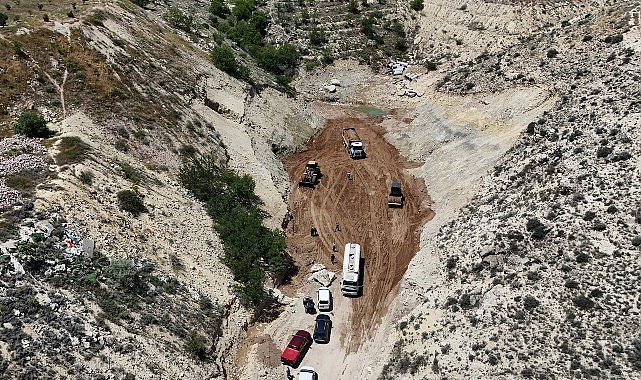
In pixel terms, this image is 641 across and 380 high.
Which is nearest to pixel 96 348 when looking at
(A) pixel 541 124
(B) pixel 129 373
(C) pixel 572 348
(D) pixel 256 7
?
(B) pixel 129 373

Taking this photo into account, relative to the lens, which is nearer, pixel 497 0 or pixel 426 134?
pixel 426 134

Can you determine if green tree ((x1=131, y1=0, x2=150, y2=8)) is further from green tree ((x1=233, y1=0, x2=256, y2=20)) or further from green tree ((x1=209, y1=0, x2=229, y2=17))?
green tree ((x1=233, y1=0, x2=256, y2=20))

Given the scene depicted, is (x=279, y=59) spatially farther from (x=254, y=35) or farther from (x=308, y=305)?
(x=308, y=305)

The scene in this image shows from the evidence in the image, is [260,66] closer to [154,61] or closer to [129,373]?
[154,61]

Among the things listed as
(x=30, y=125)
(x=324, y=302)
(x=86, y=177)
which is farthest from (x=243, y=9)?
(x=324, y=302)

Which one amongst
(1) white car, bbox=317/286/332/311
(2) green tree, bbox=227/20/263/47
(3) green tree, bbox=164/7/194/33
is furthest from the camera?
(2) green tree, bbox=227/20/263/47

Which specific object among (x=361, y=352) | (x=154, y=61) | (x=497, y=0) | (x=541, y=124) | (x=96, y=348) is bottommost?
(x=361, y=352)

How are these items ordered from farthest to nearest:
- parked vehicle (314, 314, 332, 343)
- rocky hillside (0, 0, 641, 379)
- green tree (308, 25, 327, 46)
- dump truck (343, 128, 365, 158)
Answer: green tree (308, 25, 327, 46) < dump truck (343, 128, 365, 158) < parked vehicle (314, 314, 332, 343) < rocky hillside (0, 0, 641, 379)

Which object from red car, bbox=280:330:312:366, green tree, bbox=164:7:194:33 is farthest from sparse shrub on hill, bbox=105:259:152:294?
green tree, bbox=164:7:194:33
